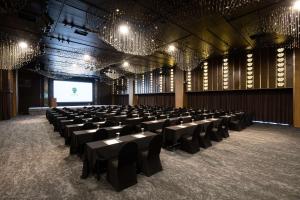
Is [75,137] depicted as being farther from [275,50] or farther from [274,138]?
[275,50]

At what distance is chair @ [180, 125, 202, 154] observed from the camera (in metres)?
5.34

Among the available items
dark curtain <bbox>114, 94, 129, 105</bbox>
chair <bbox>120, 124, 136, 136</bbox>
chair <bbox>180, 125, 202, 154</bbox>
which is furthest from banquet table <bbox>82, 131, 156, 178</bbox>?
dark curtain <bbox>114, 94, 129, 105</bbox>

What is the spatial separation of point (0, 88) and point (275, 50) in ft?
65.6

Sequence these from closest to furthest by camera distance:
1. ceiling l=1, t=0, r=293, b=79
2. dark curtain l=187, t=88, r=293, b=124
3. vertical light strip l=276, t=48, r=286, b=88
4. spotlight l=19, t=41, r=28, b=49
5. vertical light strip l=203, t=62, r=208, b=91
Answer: ceiling l=1, t=0, r=293, b=79 → spotlight l=19, t=41, r=28, b=49 → vertical light strip l=276, t=48, r=286, b=88 → dark curtain l=187, t=88, r=293, b=124 → vertical light strip l=203, t=62, r=208, b=91

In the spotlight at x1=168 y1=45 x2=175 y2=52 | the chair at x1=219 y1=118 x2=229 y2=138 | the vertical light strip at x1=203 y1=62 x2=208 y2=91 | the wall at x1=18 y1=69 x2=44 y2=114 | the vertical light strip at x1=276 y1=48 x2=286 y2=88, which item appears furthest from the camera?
the wall at x1=18 y1=69 x2=44 y2=114

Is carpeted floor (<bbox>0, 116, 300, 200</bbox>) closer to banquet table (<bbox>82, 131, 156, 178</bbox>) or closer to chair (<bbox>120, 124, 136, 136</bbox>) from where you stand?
banquet table (<bbox>82, 131, 156, 178</bbox>)

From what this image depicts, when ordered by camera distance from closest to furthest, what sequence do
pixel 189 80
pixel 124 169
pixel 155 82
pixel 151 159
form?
pixel 124 169
pixel 151 159
pixel 189 80
pixel 155 82

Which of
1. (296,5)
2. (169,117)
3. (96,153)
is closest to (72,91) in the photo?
(169,117)

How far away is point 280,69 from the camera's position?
10680 mm

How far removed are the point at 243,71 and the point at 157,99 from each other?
9824 millimetres

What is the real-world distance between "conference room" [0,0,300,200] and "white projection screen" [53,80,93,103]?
8.72 meters

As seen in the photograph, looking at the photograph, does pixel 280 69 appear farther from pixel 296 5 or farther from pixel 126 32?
pixel 126 32

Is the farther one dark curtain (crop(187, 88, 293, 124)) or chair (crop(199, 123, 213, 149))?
dark curtain (crop(187, 88, 293, 124))

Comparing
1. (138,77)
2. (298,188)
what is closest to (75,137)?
(298,188)
